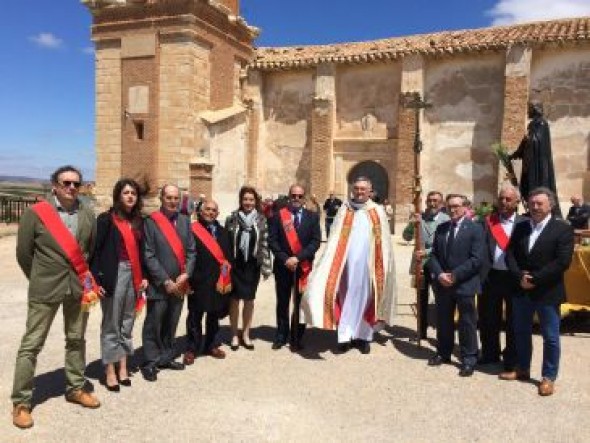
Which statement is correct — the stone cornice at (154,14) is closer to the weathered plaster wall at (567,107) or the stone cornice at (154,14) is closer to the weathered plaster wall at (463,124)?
the weathered plaster wall at (463,124)

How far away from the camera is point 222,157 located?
19.2 meters

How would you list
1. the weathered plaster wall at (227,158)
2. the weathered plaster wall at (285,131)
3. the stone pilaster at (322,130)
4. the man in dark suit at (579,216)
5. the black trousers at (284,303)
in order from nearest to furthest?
the black trousers at (284,303) → the man in dark suit at (579,216) → the weathered plaster wall at (227,158) → the stone pilaster at (322,130) → the weathered plaster wall at (285,131)

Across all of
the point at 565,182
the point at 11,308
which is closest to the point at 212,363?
the point at 11,308

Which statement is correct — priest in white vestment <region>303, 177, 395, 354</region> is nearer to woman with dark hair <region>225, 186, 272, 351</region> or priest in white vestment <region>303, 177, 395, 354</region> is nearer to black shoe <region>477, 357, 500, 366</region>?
woman with dark hair <region>225, 186, 272, 351</region>

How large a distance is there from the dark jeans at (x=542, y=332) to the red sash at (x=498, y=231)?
617mm

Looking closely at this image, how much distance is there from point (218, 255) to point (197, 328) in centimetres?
79

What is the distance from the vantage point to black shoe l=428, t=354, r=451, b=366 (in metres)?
5.87

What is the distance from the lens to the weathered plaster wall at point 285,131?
23.0m

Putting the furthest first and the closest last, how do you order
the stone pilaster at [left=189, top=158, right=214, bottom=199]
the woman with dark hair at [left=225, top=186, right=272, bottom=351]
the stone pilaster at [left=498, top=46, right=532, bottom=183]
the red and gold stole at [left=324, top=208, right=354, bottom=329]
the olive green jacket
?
the stone pilaster at [left=498, top=46, right=532, bottom=183] → the stone pilaster at [left=189, top=158, right=214, bottom=199] → the red and gold stole at [left=324, top=208, right=354, bottom=329] → the woman with dark hair at [left=225, top=186, right=272, bottom=351] → the olive green jacket

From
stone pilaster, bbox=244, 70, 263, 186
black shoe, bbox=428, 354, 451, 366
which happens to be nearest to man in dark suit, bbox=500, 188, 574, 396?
black shoe, bbox=428, 354, 451, 366

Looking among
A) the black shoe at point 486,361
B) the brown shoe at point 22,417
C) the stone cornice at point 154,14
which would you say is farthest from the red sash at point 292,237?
the stone cornice at point 154,14

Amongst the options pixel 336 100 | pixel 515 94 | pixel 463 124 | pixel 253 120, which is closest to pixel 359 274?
pixel 515 94

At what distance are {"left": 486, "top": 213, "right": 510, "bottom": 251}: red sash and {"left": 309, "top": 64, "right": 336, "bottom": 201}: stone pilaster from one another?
53.3ft

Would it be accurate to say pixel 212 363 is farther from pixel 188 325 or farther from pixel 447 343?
pixel 447 343
